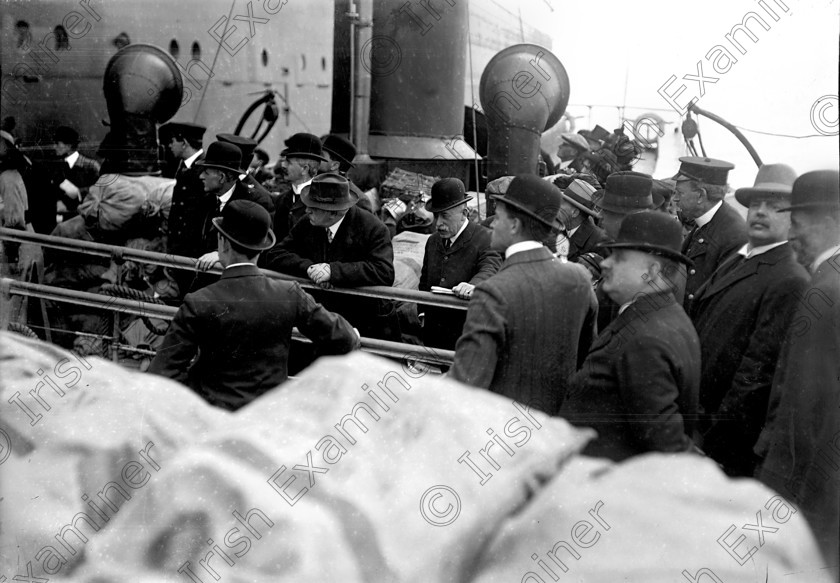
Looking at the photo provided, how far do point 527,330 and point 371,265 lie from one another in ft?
4.00

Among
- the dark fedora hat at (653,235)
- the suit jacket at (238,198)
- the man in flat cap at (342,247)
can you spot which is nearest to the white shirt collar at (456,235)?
the man in flat cap at (342,247)

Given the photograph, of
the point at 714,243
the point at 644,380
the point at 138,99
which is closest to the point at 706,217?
the point at 714,243

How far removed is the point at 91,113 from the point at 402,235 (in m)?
1.91

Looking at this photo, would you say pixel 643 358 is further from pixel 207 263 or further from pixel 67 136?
pixel 67 136

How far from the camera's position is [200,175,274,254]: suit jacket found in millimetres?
5043

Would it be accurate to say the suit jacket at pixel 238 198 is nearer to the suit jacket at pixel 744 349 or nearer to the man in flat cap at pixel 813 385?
the suit jacket at pixel 744 349

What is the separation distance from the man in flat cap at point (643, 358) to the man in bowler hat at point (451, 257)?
106 cm

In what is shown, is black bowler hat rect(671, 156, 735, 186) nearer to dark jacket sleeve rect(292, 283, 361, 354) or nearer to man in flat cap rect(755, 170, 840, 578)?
man in flat cap rect(755, 170, 840, 578)

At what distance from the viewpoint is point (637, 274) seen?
351cm

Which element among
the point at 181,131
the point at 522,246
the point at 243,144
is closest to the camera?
the point at 522,246

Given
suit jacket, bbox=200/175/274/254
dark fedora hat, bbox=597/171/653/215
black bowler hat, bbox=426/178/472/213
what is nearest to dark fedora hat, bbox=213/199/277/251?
black bowler hat, bbox=426/178/472/213

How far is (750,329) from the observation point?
388 cm

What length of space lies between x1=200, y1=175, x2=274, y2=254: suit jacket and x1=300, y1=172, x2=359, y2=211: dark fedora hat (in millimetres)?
525

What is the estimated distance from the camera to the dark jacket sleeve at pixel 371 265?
14.5ft
